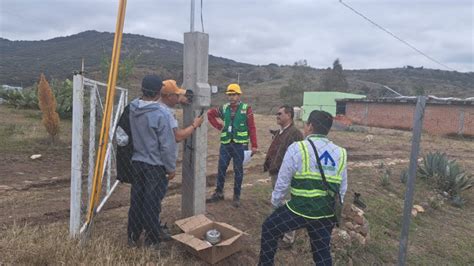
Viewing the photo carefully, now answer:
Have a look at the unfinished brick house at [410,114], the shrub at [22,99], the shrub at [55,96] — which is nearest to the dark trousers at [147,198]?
the shrub at [55,96]

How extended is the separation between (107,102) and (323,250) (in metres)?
2.30

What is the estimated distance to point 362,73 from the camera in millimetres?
114375

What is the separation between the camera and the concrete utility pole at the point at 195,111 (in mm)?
4250

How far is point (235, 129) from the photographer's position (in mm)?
5496

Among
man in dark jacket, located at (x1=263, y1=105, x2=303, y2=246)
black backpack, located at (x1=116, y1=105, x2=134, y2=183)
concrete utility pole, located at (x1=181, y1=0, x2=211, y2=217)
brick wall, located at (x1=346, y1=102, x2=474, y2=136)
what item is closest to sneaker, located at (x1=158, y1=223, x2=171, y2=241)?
concrete utility pole, located at (x1=181, y1=0, x2=211, y2=217)

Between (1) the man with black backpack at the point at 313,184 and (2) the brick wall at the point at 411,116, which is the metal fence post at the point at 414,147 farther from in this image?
(2) the brick wall at the point at 411,116

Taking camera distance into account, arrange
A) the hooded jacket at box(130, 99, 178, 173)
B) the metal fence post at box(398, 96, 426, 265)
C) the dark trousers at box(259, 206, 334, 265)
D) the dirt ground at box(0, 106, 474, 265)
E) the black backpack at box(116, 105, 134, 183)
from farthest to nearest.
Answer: the dirt ground at box(0, 106, 474, 265), the black backpack at box(116, 105, 134, 183), the hooded jacket at box(130, 99, 178, 173), the dark trousers at box(259, 206, 334, 265), the metal fence post at box(398, 96, 426, 265)

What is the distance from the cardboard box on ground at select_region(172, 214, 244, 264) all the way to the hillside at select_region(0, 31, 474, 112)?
26395mm

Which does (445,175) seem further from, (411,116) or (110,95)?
(411,116)

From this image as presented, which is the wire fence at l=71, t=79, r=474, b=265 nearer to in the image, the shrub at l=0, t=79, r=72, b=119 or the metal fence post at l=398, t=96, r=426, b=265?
the metal fence post at l=398, t=96, r=426, b=265

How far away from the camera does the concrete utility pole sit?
167 inches

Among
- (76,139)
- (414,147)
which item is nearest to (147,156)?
(76,139)

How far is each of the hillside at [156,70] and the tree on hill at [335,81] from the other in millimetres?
2819

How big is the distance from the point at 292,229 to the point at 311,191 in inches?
14.8
